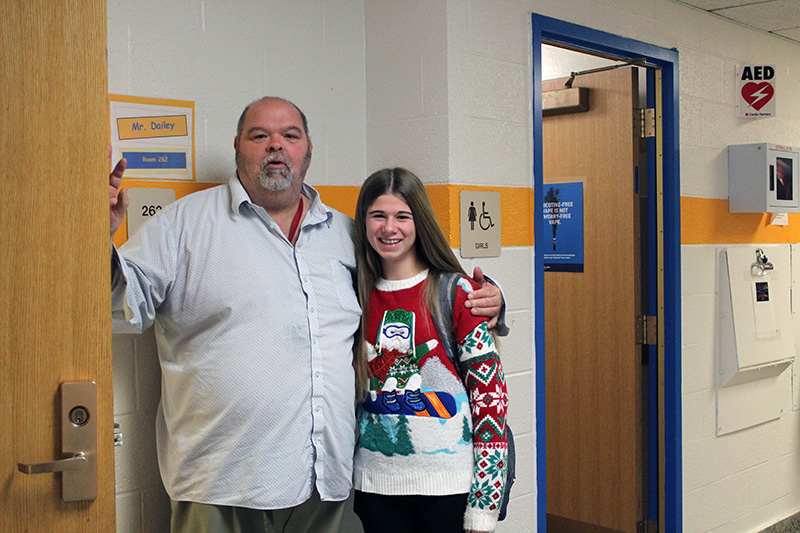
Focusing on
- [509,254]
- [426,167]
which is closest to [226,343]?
[426,167]

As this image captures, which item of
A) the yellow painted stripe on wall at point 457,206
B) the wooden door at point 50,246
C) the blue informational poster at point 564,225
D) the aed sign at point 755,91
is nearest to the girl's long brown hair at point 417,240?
the yellow painted stripe on wall at point 457,206

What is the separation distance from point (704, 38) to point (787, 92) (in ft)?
2.52

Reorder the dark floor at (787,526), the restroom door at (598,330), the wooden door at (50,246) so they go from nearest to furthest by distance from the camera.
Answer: the wooden door at (50,246) → the restroom door at (598,330) → the dark floor at (787,526)

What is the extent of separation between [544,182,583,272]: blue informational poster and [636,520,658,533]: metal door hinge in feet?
3.74

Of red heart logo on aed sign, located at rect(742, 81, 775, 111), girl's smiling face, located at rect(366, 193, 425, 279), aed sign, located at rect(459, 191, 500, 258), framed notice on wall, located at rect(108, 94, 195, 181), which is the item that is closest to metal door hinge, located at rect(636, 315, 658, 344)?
aed sign, located at rect(459, 191, 500, 258)

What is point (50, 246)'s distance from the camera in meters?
1.31

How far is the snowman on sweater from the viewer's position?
5.98 feet

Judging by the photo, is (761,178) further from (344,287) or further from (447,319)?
(344,287)

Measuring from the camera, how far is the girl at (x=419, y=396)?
70.5 inches

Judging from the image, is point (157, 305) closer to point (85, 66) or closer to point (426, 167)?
point (85, 66)

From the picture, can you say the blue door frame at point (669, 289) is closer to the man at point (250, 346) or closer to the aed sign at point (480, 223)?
the aed sign at point (480, 223)

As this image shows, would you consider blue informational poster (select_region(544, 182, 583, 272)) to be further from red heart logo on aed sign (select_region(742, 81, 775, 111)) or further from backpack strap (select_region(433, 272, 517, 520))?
backpack strap (select_region(433, 272, 517, 520))

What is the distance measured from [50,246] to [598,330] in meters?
2.59

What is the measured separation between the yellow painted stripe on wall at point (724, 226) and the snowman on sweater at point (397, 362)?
1800mm
